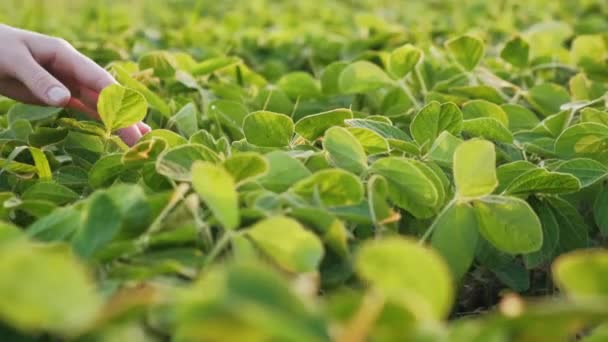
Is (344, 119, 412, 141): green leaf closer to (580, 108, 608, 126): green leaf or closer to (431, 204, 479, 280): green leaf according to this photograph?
(431, 204, 479, 280): green leaf

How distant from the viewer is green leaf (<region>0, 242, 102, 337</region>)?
61 centimetres

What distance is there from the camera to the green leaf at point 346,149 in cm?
111

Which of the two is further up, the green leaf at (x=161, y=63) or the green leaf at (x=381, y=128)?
the green leaf at (x=381, y=128)

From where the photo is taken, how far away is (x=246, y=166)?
3.19 feet

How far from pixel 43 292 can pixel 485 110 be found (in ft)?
3.54

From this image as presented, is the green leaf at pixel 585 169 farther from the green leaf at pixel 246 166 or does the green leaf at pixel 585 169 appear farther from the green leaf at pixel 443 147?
the green leaf at pixel 246 166

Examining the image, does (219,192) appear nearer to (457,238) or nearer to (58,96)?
(457,238)

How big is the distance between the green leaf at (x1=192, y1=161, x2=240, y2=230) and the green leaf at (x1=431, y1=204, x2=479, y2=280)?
290 mm

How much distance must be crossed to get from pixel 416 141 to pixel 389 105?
50cm

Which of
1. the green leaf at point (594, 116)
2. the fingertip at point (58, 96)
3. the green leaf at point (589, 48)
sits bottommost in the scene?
the green leaf at point (589, 48)

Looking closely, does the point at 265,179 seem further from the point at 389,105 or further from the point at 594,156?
the point at 389,105

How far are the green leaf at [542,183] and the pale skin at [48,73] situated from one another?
607 millimetres

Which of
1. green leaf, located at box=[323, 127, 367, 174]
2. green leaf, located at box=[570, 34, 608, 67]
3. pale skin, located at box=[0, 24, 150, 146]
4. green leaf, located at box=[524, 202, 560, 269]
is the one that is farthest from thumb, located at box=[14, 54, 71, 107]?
green leaf, located at box=[570, 34, 608, 67]

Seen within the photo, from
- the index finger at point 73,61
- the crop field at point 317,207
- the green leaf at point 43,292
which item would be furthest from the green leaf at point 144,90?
the green leaf at point 43,292
